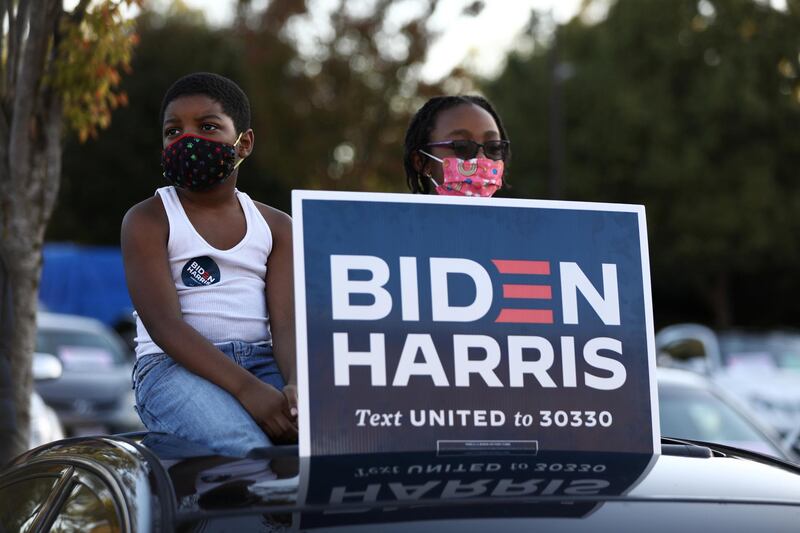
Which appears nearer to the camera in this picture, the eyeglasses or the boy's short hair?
the boy's short hair

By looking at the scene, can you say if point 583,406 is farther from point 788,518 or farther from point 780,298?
point 780,298

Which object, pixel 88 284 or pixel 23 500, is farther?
pixel 88 284

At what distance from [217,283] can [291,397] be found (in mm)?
406

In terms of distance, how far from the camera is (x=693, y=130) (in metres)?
40.3

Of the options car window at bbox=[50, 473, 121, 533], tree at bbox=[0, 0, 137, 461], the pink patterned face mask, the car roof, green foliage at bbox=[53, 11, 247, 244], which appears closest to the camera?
car window at bbox=[50, 473, 121, 533]

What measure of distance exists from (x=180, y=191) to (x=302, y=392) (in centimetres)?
97

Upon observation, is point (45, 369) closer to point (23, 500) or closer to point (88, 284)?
point (23, 500)

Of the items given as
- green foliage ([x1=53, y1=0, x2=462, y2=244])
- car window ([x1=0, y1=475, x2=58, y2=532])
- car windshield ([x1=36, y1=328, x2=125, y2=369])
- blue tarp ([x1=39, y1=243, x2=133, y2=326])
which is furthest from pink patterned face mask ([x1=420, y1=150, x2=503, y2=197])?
blue tarp ([x1=39, y1=243, x2=133, y2=326])

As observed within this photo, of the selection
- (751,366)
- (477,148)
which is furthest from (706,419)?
(751,366)

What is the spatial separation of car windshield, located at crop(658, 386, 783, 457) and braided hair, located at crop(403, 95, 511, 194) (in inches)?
154

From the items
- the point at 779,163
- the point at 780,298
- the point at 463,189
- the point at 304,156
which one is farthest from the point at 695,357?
the point at 780,298

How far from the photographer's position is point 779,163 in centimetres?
4025

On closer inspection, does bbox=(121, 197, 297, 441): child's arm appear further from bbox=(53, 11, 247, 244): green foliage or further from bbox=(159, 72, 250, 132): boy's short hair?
bbox=(53, 11, 247, 244): green foliage

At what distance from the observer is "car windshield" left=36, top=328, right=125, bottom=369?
52.9 ft
